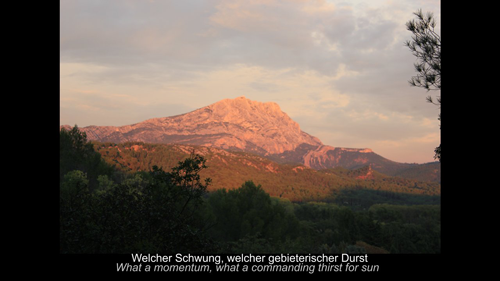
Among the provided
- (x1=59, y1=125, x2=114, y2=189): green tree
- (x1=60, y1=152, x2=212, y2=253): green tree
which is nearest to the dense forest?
(x1=60, y1=152, x2=212, y2=253): green tree

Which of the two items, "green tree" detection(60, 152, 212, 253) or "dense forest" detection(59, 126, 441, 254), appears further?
"dense forest" detection(59, 126, 441, 254)

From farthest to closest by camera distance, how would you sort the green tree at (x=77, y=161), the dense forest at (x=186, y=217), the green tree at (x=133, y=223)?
the green tree at (x=77, y=161) < the dense forest at (x=186, y=217) < the green tree at (x=133, y=223)

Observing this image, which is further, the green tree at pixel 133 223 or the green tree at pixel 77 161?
the green tree at pixel 77 161

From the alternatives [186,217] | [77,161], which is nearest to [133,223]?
[186,217]

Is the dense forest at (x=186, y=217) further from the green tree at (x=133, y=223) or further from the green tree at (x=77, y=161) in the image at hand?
the green tree at (x=77, y=161)

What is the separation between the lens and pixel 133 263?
8.11 meters

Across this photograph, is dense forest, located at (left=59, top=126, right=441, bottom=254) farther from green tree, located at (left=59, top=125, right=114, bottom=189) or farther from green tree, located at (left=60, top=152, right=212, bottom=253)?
green tree, located at (left=59, top=125, right=114, bottom=189)

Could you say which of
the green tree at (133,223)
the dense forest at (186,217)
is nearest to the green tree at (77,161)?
the dense forest at (186,217)

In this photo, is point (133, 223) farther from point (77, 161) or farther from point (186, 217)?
point (77, 161)

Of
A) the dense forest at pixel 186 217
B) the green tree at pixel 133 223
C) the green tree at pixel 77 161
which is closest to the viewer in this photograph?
the green tree at pixel 133 223

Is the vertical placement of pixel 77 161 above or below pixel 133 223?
below
